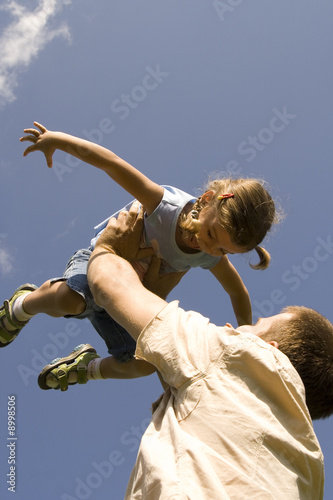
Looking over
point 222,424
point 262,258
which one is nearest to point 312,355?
point 222,424

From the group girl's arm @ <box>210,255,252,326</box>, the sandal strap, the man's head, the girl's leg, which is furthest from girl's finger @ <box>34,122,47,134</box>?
the man's head

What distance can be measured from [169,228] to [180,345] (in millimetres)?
1973

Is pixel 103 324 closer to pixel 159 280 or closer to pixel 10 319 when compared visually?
pixel 159 280

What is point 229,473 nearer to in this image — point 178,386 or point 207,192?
point 178,386

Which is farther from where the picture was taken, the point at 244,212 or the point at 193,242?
the point at 193,242

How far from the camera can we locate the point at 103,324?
12.0 ft

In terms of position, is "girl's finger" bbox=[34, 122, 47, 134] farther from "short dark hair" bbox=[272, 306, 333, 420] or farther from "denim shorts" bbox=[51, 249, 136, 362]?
"short dark hair" bbox=[272, 306, 333, 420]

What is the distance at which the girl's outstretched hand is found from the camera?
10.5ft

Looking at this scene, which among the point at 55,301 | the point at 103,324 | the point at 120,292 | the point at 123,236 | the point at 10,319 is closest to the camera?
the point at 120,292

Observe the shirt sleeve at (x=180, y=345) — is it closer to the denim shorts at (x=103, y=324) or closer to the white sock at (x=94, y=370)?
the denim shorts at (x=103, y=324)

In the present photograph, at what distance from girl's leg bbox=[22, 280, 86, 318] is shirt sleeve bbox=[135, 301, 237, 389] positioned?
1.98 m

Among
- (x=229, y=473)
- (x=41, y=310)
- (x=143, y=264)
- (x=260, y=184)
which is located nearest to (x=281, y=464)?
(x=229, y=473)

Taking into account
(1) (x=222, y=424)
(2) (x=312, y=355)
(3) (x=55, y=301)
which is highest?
(3) (x=55, y=301)

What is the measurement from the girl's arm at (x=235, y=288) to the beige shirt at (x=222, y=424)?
2238 millimetres
